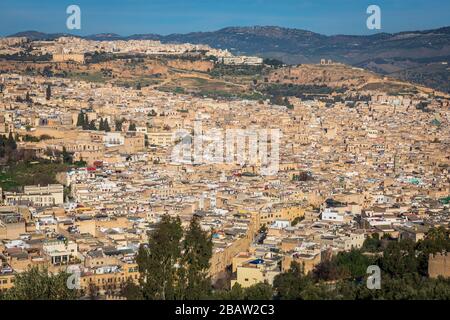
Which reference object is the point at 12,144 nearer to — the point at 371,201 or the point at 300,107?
the point at 371,201

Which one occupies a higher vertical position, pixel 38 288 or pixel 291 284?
pixel 38 288

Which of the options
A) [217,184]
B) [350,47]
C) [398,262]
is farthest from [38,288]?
[350,47]

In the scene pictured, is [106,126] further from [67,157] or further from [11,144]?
[67,157]

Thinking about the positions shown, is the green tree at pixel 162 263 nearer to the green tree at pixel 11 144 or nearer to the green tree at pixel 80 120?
the green tree at pixel 11 144

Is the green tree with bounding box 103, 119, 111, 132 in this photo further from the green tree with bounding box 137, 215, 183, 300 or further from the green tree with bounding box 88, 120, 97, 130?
the green tree with bounding box 137, 215, 183, 300

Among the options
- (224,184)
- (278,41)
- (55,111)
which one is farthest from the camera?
(278,41)

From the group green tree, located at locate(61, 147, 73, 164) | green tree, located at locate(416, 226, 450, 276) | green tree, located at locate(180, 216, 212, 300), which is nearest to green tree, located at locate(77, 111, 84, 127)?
green tree, located at locate(61, 147, 73, 164)
